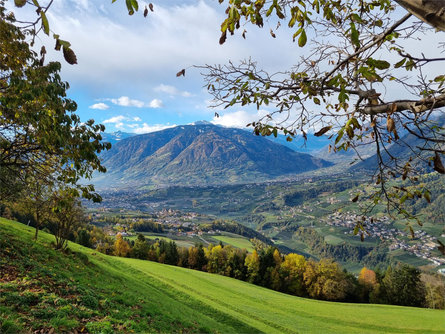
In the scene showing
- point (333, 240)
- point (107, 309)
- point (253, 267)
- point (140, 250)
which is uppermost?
point (107, 309)

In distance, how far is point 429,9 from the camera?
88.9 inches

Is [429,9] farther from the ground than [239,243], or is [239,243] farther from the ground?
[429,9]

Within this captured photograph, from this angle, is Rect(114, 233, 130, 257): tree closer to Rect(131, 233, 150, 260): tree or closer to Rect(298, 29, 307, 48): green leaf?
Rect(131, 233, 150, 260): tree

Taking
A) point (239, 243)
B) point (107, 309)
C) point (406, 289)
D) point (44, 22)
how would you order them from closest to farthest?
point (44, 22) → point (107, 309) → point (406, 289) → point (239, 243)

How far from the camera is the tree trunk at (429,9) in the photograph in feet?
7.27

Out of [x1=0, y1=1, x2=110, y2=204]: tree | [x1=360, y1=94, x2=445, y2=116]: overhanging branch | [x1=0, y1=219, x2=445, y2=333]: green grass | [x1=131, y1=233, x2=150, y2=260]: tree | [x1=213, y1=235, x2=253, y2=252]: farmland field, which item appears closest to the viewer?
[x1=360, y1=94, x2=445, y2=116]: overhanging branch

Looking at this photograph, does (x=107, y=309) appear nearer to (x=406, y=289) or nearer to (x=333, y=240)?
(x=406, y=289)

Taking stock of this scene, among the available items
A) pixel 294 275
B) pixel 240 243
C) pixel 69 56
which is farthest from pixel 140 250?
pixel 240 243

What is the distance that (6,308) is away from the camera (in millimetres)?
5707

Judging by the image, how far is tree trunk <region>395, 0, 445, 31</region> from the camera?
2217mm

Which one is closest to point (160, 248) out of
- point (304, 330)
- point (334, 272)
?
point (334, 272)

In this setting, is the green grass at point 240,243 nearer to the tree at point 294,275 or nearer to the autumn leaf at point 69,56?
the tree at point 294,275

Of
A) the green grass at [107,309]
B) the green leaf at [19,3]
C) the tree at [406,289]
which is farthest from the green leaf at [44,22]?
the tree at [406,289]

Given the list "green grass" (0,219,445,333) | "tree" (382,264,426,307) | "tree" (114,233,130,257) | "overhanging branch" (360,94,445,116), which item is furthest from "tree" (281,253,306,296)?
"overhanging branch" (360,94,445,116)
